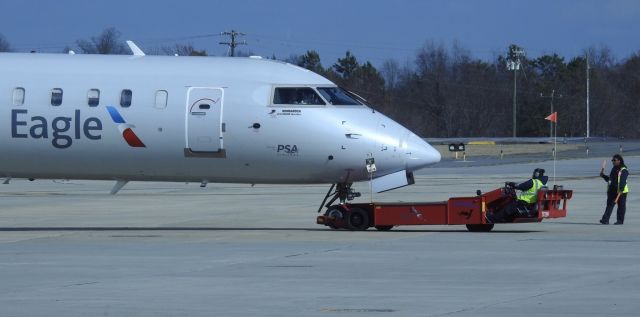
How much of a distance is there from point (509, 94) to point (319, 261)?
134207 millimetres

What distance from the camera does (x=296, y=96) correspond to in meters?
25.7

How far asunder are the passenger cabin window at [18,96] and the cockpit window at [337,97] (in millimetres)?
5734

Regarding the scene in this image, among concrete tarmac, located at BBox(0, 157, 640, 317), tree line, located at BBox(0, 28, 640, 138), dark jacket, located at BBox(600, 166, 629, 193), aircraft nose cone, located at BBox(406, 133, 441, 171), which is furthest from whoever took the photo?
tree line, located at BBox(0, 28, 640, 138)

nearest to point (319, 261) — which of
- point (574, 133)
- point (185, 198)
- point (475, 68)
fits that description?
point (185, 198)

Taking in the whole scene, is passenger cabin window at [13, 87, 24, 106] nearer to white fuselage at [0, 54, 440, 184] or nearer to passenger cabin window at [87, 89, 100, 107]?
white fuselage at [0, 54, 440, 184]

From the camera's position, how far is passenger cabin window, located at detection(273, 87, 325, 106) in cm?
2566

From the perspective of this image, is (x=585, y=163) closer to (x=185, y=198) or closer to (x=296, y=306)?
(x=185, y=198)

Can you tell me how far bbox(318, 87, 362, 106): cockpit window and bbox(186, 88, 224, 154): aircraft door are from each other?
202 cm

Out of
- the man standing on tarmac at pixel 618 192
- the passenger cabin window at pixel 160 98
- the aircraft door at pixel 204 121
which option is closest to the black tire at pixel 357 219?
the aircraft door at pixel 204 121

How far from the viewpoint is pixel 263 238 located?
81.5 feet

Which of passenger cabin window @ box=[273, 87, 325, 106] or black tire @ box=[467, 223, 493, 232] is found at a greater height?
passenger cabin window @ box=[273, 87, 325, 106]

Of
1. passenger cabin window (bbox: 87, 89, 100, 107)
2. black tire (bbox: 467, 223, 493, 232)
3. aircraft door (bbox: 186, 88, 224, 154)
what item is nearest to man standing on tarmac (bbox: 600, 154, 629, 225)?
black tire (bbox: 467, 223, 493, 232)

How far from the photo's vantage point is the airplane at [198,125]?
1001 inches

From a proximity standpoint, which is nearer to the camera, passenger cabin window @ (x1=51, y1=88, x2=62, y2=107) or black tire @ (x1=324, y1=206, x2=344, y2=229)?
passenger cabin window @ (x1=51, y1=88, x2=62, y2=107)
